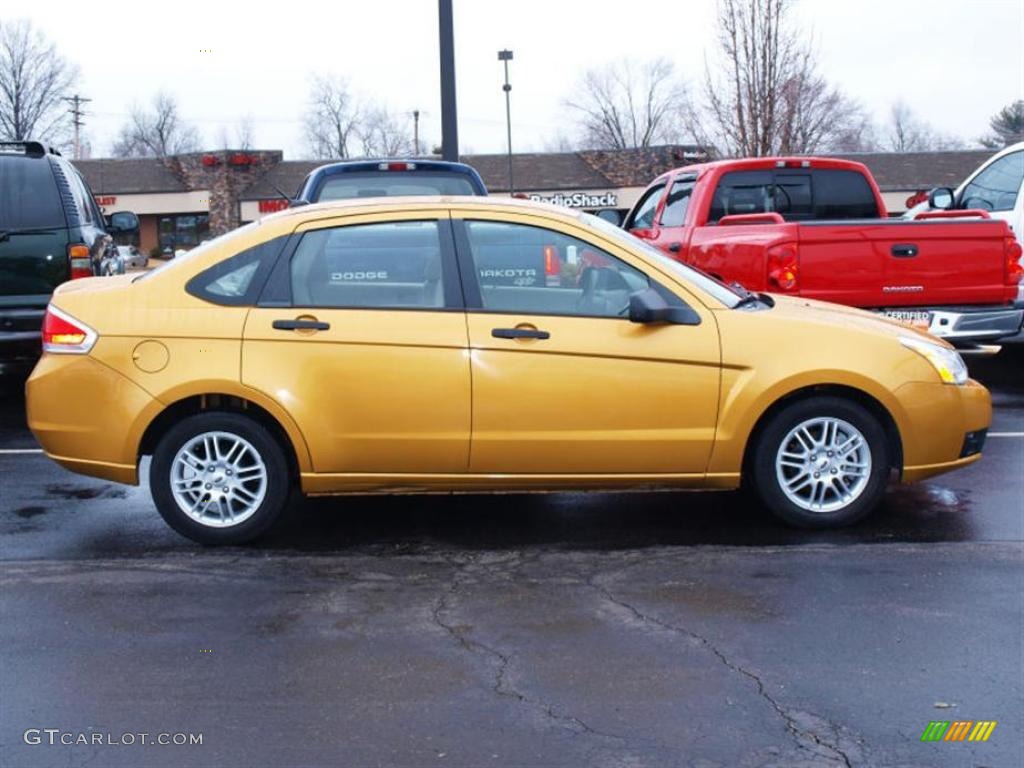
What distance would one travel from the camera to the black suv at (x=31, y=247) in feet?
30.8

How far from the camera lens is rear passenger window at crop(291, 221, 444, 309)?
607cm

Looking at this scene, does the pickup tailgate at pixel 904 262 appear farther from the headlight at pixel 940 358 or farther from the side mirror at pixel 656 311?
the side mirror at pixel 656 311

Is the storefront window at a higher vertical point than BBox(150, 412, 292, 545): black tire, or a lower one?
higher

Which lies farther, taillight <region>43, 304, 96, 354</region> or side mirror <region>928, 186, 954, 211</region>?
side mirror <region>928, 186, 954, 211</region>

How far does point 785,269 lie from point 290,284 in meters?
4.34

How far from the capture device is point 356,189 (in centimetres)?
1042

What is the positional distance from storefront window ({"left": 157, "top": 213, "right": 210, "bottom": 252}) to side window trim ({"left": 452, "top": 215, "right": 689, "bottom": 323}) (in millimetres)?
41350

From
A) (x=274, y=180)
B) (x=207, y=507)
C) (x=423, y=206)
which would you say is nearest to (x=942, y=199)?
(x=423, y=206)

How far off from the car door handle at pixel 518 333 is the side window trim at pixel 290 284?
22 centimetres

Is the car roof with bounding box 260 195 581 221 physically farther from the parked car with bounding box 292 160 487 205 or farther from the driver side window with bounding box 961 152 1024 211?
the driver side window with bounding box 961 152 1024 211

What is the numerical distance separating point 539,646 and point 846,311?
9.55 ft

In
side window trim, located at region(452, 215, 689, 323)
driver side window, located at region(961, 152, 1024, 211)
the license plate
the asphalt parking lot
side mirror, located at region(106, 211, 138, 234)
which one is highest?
driver side window, located at region(961, 152, 1024, 211)

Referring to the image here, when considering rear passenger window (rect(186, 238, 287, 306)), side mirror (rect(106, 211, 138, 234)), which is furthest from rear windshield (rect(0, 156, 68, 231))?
rear passenger window (rect(186, 238, 287, 306))

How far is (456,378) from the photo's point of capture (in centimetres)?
594
